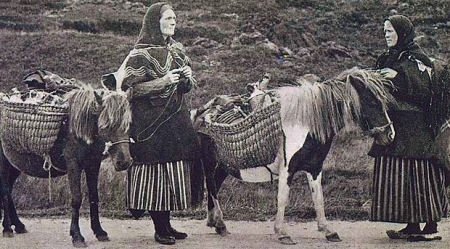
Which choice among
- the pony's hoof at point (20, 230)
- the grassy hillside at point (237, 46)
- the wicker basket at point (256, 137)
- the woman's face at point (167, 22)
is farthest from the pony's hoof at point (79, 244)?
the woman's face at point (167, 22)

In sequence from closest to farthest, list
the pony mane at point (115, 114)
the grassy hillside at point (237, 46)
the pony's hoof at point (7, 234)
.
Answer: the pony mane at point (115, 114) → the pony's hoof at point (7, 234) → the grassy hillside at point (237, 46)

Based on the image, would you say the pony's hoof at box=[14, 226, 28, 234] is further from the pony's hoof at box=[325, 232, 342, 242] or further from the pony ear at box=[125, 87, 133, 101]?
the pony's hoof at box=[325, 232, 342, 242]

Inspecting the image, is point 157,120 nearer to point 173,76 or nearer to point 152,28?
point 173,76

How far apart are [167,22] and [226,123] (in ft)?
2.03

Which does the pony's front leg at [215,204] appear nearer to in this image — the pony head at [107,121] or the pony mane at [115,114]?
the pony head at [107,121]

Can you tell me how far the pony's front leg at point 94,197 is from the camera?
12.4ft

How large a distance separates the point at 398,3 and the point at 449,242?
138cm

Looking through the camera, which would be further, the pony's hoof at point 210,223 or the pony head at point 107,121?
the pony's hoof at point 210,223

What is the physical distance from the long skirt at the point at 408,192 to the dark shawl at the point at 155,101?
103 centimetres

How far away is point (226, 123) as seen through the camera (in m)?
3.88

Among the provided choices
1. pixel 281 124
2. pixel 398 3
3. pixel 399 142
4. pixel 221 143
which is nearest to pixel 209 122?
pixel 221 143

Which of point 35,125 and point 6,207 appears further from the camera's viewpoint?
point 6,207

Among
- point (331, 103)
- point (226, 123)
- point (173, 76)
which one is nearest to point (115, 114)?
point (173, 76)

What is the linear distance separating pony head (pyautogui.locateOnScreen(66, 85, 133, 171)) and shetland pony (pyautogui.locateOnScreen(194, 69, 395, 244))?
79cm
